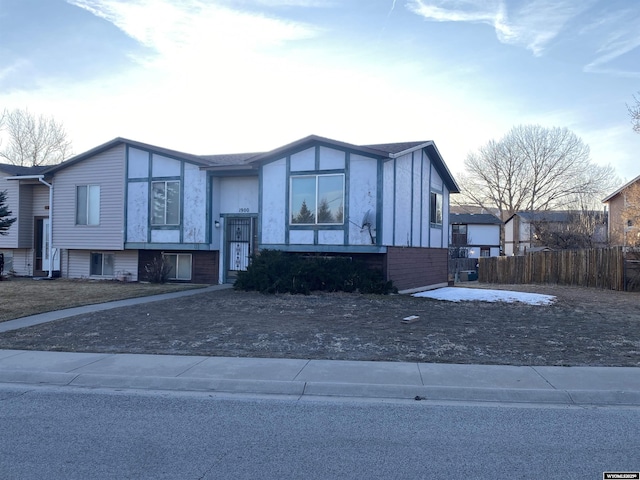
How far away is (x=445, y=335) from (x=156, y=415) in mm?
6112

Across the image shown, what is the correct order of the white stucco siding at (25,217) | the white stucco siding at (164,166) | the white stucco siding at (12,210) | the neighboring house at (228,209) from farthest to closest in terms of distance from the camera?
the white stucco siding at (25,217), the white stucco siding at (12,210), the white stucco siding at (164,166), the neighboring house at (228,209)

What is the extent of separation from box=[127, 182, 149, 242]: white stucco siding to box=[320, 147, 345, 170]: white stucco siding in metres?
7.77

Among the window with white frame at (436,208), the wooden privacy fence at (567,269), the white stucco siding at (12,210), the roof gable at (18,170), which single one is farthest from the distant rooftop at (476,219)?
the white stucco siding at (12,210)

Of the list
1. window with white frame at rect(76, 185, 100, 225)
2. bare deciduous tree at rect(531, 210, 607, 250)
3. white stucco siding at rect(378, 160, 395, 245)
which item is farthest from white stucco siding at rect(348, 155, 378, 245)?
bare deciduous tree at rect(531, 210, 607, 250)

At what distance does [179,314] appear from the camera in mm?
13273

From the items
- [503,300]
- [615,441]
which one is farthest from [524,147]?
[615,441]

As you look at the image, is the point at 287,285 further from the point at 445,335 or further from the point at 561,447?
the point at 561,447

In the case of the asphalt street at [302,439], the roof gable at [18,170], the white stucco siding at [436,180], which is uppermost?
the roof gable at [18,170]

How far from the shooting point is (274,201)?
18.4 metres

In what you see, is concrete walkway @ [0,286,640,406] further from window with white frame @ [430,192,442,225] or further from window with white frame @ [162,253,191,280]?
window with white frame @ [430,192,442,225]

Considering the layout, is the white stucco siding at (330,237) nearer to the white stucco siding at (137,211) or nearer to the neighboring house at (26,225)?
the white stucco siding at (137,211)

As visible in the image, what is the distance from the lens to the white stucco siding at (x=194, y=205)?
20.4 metres

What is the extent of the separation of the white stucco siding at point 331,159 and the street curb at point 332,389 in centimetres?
1104

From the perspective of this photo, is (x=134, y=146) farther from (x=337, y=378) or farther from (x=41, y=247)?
(x=337, y=378)
